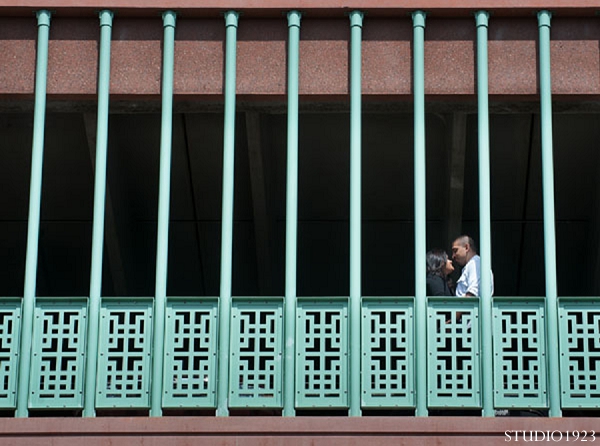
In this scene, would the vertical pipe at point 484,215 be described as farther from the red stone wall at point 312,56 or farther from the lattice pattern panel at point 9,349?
the lattice pattern panel at point 9,349

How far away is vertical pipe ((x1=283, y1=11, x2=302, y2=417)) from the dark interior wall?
3265 mm

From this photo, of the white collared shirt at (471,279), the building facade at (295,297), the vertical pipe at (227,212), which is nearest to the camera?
the building facade at (295,297)

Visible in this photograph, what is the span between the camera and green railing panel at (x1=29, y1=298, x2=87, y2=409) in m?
15.5

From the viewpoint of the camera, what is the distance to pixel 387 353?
15609 millimetres

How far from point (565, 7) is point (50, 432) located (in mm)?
6554

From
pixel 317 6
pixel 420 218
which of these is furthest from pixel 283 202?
pixel 420 218

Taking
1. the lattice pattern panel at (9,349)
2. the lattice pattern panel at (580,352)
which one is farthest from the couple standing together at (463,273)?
the lattice pattern panel at (9,349)

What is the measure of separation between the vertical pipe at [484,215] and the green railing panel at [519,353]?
85 mm

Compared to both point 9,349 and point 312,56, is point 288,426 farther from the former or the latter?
point 312,56

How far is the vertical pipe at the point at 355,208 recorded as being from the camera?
1549 centimetres

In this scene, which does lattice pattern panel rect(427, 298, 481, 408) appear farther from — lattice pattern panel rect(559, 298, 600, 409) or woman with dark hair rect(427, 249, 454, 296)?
lattice pattern panel rect(559, 298, 600, 409)

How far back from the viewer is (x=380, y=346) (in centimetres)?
1580

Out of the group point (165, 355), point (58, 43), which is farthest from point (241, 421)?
point (58, 43)

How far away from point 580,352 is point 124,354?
430cm
